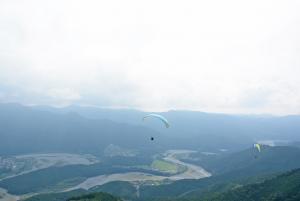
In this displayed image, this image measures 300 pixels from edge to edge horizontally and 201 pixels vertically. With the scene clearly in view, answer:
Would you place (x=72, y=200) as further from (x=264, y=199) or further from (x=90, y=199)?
(x=264, y=199)

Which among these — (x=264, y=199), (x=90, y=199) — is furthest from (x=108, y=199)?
(x=264, y=199)

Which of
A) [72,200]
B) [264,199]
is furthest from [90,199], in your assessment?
[264,199]

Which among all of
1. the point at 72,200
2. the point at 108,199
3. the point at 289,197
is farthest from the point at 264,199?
the point at 72,200

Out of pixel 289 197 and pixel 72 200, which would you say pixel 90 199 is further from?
pixel 289 197

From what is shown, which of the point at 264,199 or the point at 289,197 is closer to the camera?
the point at 289,197

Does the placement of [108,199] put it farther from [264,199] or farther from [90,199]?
[264,199]
